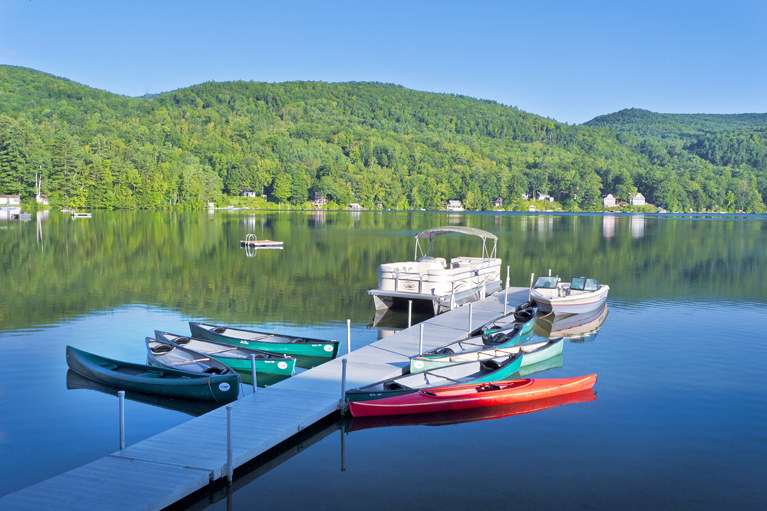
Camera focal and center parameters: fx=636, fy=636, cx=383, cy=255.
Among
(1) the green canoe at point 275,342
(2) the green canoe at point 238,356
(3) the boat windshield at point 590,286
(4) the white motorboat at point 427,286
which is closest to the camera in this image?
(2) the green canoe at point 238,356

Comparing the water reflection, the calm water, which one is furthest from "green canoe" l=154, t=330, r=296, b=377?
Result: the water reflection

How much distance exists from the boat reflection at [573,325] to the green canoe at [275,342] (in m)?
9.95

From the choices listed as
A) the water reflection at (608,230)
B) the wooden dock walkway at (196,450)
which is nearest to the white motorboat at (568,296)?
the wooden dock walkway at (196,450)

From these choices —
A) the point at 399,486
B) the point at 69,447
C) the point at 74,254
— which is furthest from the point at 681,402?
the point at 74,254

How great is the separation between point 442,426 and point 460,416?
0.77 metres

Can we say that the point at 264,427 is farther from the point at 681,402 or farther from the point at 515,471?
the point at 681,402

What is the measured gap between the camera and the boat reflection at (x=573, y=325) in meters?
24.4

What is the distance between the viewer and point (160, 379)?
15.1m

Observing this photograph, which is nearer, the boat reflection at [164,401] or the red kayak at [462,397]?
the red kayak at [462,397]

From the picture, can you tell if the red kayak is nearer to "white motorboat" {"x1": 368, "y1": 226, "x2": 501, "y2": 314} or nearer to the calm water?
the calm water

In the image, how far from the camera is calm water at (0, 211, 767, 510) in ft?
36.8

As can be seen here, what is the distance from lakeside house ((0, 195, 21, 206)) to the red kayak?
119m

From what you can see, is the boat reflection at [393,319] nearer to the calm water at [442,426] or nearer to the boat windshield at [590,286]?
the calm water at [442,426]

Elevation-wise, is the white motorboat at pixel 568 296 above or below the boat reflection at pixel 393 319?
above
